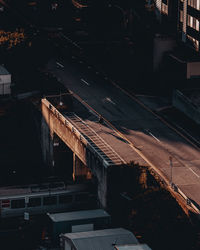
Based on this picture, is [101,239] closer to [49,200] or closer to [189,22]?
[49,200]

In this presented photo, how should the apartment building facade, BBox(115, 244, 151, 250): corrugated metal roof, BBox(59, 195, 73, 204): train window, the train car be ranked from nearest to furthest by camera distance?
1. BBox(115, 244, 151, 250): corrugated metal roof
2. the train car
3. BBox(59, 195, 73, 204): train window
4. the apartment building facade

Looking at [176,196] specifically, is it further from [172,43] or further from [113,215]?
[172,43]

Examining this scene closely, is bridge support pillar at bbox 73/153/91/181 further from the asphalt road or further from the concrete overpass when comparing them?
the asphalt road

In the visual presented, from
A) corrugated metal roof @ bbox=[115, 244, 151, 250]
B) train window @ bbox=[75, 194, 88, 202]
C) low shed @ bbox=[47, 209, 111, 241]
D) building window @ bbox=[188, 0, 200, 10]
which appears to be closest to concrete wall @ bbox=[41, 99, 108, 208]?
low shed @ bbox=[47, 209, 111, 241]

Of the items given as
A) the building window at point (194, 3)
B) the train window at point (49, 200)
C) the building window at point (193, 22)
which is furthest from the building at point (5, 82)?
the building window at point (194, 3)

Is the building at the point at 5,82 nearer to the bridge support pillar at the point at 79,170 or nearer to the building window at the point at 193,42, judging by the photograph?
the bridge support pillar at the point at 79,170

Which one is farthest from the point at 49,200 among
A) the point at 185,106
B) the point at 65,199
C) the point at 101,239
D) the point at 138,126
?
the point at 185,106

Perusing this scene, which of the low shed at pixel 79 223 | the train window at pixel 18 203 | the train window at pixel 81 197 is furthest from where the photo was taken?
the train window at pixel 81 197
